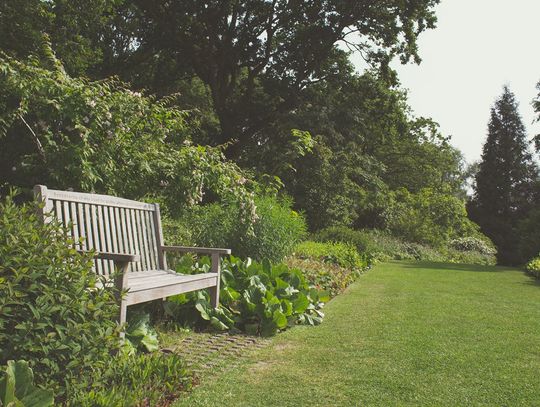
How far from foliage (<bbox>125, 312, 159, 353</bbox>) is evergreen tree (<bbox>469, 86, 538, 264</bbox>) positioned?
35000mm

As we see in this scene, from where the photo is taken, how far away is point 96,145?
19.1 ft

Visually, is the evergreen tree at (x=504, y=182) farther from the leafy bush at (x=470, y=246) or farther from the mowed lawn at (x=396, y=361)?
the mowed lawn at (x=396, y=361)

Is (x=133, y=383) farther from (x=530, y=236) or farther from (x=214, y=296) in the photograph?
(x=530, y=236)

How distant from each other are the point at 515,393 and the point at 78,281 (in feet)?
9.81

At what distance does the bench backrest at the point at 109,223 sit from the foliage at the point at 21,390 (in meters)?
1.38

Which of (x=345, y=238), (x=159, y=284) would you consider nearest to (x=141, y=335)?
(x=159, y=284)

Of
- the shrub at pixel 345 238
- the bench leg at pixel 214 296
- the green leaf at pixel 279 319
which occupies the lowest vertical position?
the green leaf at pixel 279 319

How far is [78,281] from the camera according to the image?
2715mm

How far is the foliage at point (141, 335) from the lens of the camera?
397 centimetres

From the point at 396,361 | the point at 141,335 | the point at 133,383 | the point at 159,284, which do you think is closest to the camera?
the point at 133,383

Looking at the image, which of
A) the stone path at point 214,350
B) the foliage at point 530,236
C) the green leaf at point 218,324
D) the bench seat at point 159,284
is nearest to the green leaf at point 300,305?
the stone path at point 214,350

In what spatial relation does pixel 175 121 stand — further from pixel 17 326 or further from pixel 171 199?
pixel 17 326

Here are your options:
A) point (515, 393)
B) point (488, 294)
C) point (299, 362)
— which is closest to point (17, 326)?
point (299, 362)

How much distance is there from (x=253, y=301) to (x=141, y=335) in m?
1.58
